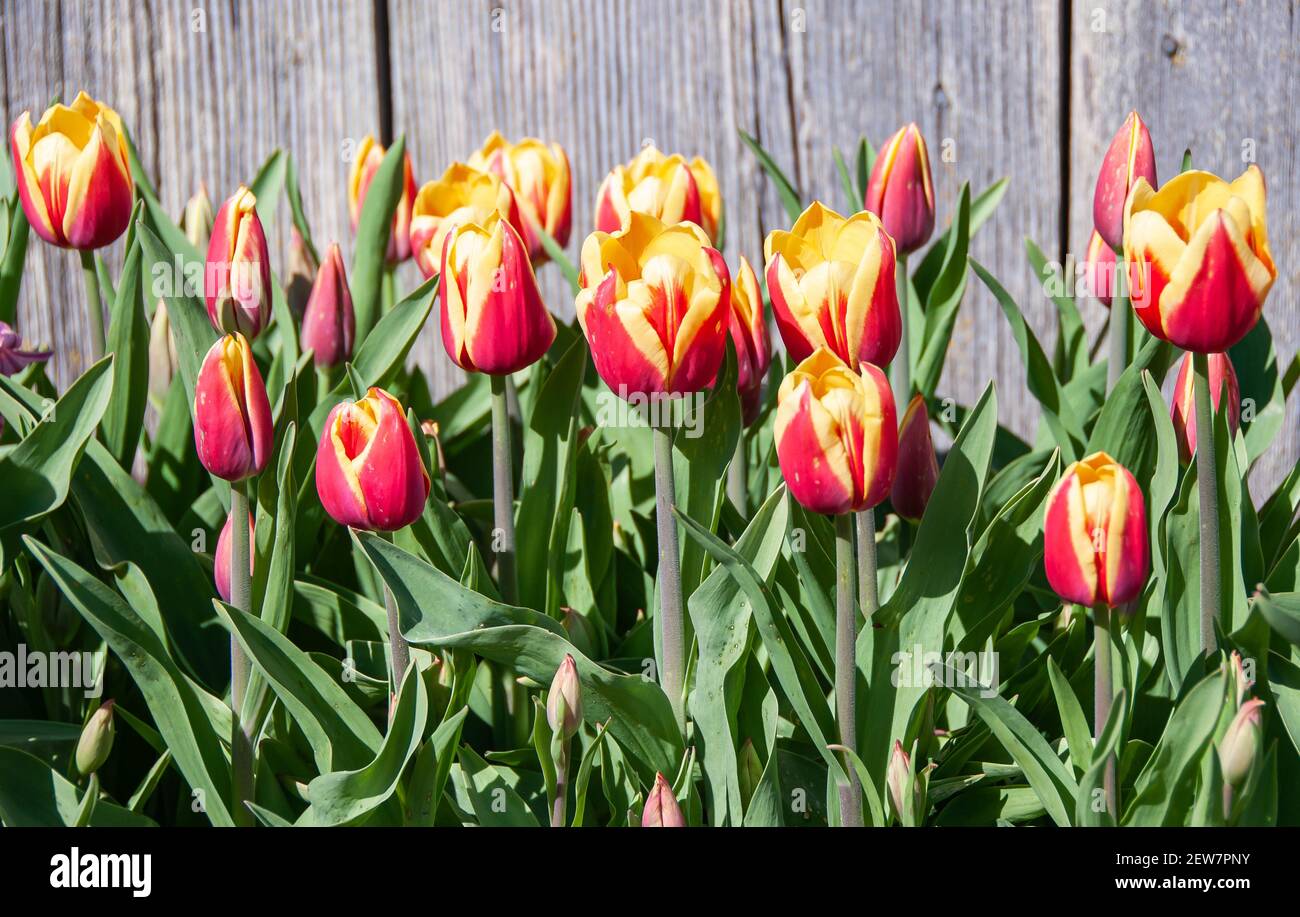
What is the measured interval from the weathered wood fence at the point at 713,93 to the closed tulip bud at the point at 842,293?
957mm

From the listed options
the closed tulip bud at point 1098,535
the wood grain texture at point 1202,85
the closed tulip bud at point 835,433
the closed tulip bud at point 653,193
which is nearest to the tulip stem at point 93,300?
the closed tulip bud at point 653,193

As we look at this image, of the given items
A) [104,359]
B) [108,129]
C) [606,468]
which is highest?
[108,129]

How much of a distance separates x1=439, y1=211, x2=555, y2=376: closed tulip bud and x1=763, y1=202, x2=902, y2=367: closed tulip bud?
20 centimetres

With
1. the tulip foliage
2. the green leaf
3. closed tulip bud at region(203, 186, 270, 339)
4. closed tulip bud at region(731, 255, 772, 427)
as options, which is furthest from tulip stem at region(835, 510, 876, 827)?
closed tulip bud at region(203, 186, 270, 339)

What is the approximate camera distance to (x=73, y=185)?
1.19 meters

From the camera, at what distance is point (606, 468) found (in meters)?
1.36

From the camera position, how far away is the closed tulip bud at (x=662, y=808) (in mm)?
907

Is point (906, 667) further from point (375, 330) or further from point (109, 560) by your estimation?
point (109, 560)

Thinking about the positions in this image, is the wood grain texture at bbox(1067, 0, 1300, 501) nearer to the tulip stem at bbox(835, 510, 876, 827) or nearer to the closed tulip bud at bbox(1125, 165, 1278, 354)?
the closed tulip bud at bbox(1125, 165, 1278, 354)

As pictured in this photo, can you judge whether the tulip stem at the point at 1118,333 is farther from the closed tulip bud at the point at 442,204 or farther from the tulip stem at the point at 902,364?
the closed tulip bud at the point at 442,204

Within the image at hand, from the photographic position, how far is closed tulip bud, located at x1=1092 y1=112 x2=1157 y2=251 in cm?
112
